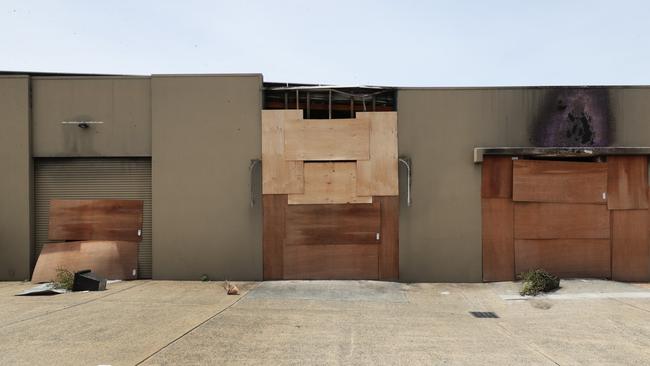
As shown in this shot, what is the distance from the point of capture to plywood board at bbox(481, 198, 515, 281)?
9586 mm

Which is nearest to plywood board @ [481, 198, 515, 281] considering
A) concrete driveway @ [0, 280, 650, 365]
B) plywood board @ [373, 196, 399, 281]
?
concrete driveway @ [0, 280, 650, 365]

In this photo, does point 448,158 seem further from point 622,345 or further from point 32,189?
point 32,189

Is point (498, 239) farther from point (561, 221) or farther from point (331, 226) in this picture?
point (331, 226)

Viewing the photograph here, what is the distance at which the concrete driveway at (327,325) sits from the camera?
Answer: 16.4 ft

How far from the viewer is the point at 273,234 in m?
9.68

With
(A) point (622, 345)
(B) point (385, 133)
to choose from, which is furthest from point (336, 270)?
(A) point (622, 345)

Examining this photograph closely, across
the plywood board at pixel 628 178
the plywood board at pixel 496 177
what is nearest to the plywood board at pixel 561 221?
the plywood board at pixel 496 177

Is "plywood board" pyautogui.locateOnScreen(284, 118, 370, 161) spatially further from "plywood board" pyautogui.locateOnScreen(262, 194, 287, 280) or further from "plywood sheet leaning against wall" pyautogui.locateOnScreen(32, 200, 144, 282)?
Answer: "plywood sheet leaning against wall" pyautogui.locateOnScreen(32, 200, 144, 282)

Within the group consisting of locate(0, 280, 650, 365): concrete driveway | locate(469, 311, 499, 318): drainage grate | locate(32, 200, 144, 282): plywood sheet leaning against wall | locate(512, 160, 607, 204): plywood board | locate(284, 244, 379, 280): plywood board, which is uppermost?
locate(512, 160, 607, 204): plywood board

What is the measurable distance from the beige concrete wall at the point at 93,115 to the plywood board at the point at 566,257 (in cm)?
989

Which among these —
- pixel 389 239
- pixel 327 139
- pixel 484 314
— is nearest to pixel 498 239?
pixel 389 239

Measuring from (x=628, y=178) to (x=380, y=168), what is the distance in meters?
6.25

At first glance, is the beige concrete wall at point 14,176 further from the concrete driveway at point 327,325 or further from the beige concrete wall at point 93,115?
the concrete driveway at point 327,325

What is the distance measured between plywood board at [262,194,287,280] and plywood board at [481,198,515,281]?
5031 millimetres
